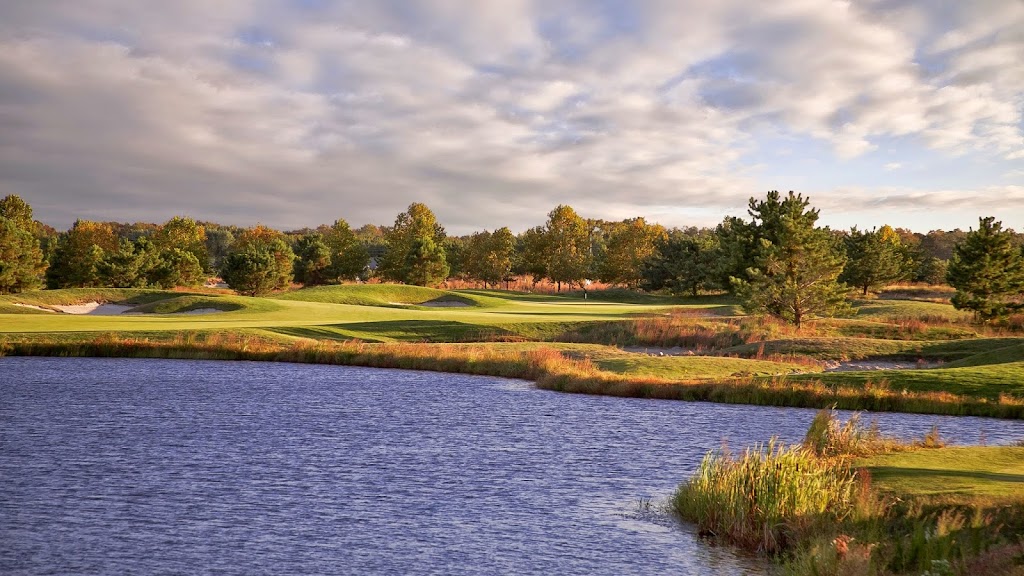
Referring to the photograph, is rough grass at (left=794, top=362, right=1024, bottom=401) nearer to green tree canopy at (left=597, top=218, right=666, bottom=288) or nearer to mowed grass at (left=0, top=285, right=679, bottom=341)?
mowed grass at (left=0, top=285, right=679, bottom=341)

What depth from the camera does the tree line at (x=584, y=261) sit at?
6322cm

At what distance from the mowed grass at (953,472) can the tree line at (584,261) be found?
40322mm

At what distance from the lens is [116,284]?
10531 cm

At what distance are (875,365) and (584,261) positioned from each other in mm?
93818

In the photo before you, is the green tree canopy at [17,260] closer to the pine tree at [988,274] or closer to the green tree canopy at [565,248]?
the green tree canopy at [565,248]

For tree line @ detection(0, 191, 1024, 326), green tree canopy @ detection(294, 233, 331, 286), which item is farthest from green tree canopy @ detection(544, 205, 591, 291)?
green tree canopy @ detection(294, 233, 331, 286)

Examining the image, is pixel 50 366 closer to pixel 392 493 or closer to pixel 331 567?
pixel 392 493

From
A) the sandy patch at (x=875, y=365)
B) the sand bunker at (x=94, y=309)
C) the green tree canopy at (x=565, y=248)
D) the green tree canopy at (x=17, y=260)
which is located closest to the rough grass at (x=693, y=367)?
the sandy patch at (x=875, y=365)

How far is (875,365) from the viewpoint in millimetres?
45500

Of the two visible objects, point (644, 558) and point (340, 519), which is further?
point (340, 519)

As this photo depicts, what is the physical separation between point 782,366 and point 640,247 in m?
93.8

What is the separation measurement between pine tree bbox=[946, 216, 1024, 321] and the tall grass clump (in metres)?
61.5

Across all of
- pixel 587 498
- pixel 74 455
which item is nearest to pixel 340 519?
pixel 587 498

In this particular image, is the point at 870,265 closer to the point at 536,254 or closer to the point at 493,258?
the point at 536,254
